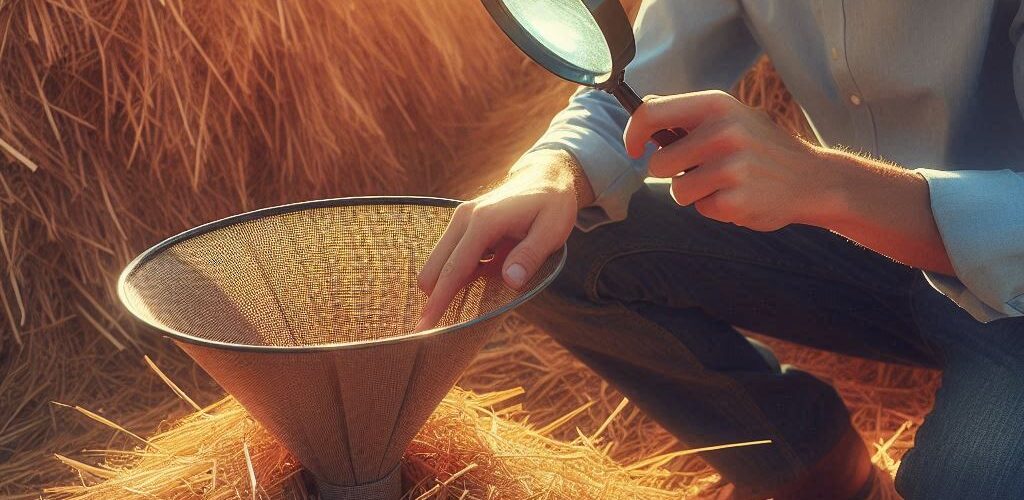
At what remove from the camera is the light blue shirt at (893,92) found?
3.34 feet

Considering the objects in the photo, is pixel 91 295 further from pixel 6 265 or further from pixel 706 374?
pixel 706 374

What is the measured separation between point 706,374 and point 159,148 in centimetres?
117

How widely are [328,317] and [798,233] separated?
1.95 feet

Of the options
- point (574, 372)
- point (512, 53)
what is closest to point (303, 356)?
point (574, 372)

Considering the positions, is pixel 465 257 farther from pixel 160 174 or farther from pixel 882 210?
pixel 160 174

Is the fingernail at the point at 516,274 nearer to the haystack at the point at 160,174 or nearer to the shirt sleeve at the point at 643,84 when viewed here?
the shirt sleeve at the point at 643,84

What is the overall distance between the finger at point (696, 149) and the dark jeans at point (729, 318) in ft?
1.29

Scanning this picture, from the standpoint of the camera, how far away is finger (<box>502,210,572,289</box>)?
1.02 meters

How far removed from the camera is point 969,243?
1.00 metres

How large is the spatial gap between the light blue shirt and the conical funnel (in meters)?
0.24

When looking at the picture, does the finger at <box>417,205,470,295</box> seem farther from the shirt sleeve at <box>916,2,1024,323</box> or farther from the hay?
the shirt sleeve at <box>916,2,1024,323</box>

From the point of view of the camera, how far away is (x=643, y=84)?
1.34 metres

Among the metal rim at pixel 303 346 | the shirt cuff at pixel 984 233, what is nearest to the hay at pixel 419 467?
the metal rim at pixel 303 346

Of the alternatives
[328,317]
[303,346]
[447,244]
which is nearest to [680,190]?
[447,244]
